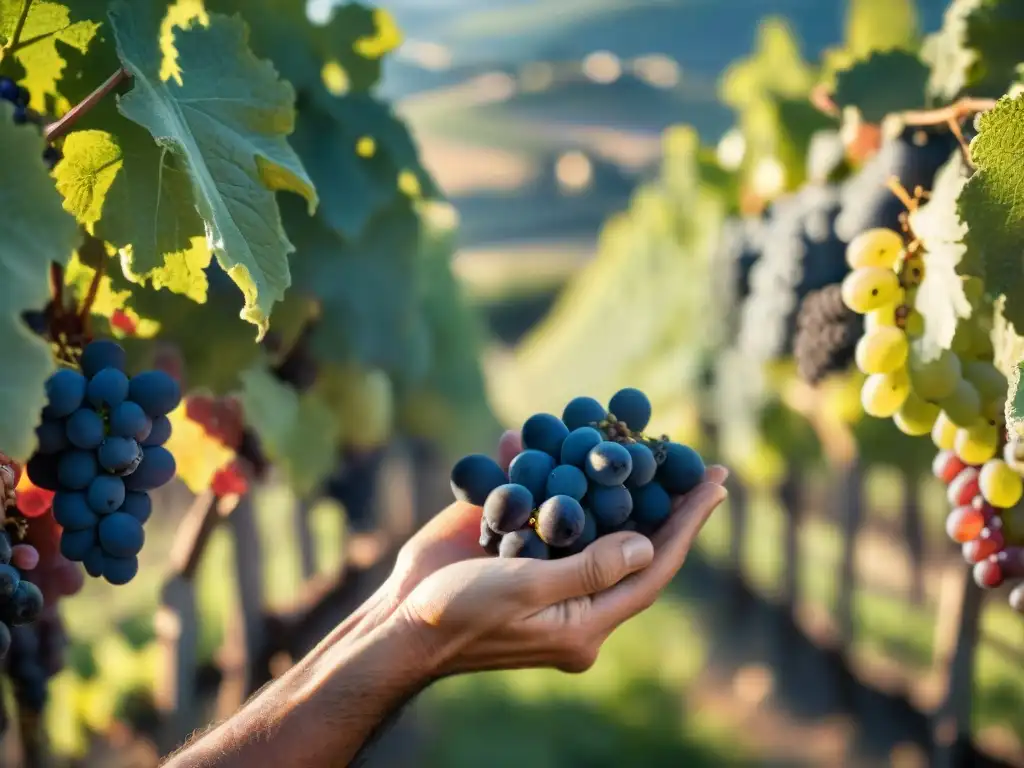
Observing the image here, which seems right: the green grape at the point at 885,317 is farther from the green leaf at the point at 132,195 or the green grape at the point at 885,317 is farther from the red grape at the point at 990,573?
the green leaf at the point at 132,195

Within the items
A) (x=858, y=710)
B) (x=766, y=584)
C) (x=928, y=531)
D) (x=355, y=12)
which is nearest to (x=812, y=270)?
(x=355, y=12)

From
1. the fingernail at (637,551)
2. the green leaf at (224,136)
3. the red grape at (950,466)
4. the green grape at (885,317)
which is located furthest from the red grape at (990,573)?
the green leaf at (224,136)

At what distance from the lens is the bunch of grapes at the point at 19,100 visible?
107cm

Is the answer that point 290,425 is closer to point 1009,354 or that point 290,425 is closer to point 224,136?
point 224,136

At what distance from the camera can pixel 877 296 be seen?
49.9 inches

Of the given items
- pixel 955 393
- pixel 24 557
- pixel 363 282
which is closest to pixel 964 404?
pixel 955 393

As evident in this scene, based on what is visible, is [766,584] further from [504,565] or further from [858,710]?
[504,565]

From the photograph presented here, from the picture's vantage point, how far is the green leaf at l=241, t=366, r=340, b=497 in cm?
185

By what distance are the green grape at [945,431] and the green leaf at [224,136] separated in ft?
2.66

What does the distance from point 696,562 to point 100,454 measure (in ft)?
15.0

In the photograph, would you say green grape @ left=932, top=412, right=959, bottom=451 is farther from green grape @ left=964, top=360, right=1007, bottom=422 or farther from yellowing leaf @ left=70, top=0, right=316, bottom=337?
yellowing leaf @ left=70, top=0, right=316, bottom=337

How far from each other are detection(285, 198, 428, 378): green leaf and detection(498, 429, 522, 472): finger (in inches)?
27.8

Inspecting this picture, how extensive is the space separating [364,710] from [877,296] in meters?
0.78

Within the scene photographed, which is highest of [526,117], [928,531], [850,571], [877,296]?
[526,117]
